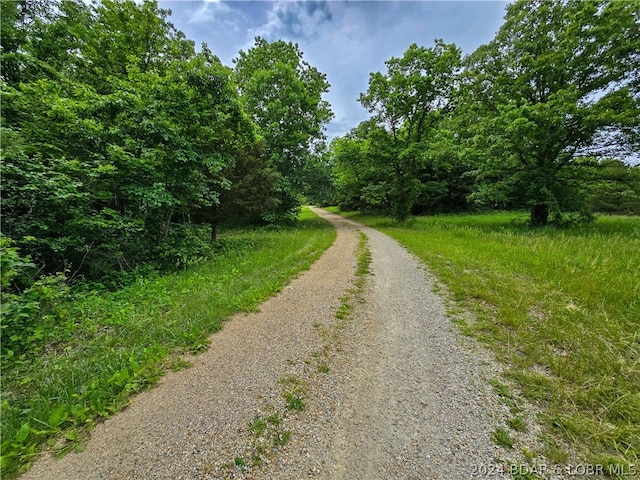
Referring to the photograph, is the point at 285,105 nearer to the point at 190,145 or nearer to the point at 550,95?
the point at 190,145

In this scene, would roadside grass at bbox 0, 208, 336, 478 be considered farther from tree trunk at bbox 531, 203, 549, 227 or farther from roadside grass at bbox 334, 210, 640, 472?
tree trunk at bbox 531, 203, 549, 227

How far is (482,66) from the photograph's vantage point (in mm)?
12508

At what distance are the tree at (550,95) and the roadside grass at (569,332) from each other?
612 centimetres

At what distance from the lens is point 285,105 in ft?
53.5

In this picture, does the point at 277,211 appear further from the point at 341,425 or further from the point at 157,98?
the point at 341,425

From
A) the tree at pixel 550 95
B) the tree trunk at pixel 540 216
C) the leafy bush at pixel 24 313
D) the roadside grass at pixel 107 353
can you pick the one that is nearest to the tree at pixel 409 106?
the tree at pixel 550 95

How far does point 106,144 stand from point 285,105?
43.0 ft

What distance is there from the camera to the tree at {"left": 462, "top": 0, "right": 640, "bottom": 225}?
9188 millimetres

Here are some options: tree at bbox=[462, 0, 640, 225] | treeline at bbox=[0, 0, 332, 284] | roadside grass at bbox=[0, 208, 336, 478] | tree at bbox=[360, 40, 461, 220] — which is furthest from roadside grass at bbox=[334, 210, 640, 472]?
tree at bbox=[360, 40, 461, 220]

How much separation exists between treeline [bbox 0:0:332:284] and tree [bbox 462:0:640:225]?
11.4 metres

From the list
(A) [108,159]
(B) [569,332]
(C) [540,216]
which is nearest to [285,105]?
(A) [108,159]

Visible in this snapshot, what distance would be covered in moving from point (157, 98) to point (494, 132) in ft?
44.8

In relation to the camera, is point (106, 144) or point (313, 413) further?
point (106, 144)

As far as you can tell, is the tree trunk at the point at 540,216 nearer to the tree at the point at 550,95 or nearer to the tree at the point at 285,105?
the tree at the point at 550,95
